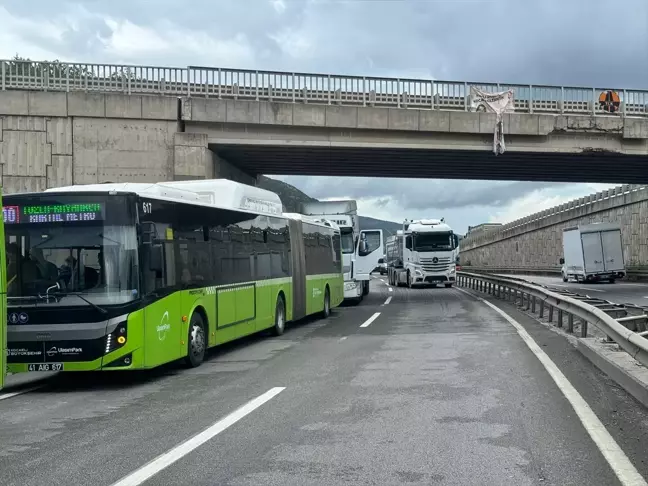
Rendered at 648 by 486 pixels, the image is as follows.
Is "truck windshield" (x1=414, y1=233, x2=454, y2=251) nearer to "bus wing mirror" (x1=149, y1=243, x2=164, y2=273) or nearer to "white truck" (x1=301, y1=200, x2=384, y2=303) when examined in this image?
"white truck" (x1=301, y1=200, x2=384, y2=303)

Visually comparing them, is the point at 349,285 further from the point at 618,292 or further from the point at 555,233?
the point at 555,233

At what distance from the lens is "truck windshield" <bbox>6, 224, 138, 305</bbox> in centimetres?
943

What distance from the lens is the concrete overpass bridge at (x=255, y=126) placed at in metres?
23.5

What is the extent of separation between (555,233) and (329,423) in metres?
59.1

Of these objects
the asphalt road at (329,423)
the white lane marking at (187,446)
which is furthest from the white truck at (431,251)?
the white lane marking at (187,446)

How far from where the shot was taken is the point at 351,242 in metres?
28.0

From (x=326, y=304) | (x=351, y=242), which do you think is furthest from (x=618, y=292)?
(x=326, y=304)

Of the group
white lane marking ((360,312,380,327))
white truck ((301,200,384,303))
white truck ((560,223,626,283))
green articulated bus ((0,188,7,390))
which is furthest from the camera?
white truck ((560,223,626,283))

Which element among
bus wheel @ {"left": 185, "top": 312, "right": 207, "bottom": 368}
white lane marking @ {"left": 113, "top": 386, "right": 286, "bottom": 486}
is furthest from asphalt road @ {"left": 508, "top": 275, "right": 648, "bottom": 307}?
white lane marking @ {"left": 113, "top": 386, "right": 286, "bottom": 486}

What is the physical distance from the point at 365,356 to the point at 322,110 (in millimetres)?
15343

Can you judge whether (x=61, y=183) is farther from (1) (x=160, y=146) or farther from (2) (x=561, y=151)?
(2) (x=561, y=151)

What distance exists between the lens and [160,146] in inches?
960

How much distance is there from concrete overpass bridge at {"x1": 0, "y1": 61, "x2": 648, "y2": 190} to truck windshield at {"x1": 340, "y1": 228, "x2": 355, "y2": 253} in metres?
3.01

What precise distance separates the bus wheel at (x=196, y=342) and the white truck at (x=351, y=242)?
15325 millimetres
